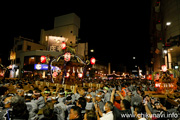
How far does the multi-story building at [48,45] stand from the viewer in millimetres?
32656

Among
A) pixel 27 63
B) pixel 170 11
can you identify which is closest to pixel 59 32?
pixel 27 63

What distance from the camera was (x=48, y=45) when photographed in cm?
3347

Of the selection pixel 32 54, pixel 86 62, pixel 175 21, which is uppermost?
pixel 175 21

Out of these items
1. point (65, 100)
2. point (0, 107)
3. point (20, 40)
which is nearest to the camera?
point (0, 107)

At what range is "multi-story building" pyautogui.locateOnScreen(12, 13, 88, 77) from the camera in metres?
32.7

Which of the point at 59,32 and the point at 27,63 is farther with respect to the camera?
the point at 59,32

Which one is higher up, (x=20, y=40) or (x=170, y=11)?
(x=170, y=11)

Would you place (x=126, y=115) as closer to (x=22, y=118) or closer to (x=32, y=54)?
(x=22, y=118)

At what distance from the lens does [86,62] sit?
1800 centimetres

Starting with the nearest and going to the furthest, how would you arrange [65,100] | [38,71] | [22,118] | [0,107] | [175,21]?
[22,118] → [0,107] → [65,100] → [175,21] → [38,71]

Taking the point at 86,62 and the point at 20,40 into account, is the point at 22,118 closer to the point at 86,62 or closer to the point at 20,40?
the point at 86,62

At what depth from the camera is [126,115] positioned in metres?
3.30

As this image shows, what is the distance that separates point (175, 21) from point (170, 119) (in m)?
22.1

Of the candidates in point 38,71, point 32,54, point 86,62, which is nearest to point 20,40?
point 32,54
